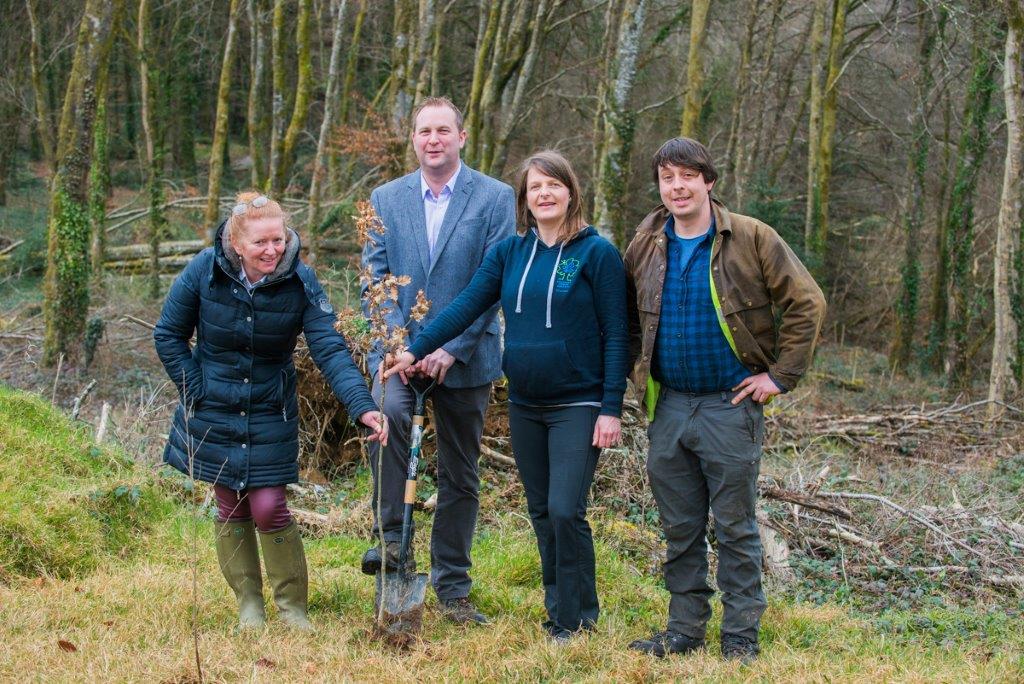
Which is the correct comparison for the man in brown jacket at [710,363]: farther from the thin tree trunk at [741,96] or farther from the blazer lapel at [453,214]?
the thin tree trunk at [741,96]

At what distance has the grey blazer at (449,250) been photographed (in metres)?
4.73

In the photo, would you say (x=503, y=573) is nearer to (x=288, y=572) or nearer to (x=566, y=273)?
(x=288, y=572)

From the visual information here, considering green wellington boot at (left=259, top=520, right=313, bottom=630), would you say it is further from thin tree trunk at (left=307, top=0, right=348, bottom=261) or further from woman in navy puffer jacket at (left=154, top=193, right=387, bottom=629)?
thin tree trunk at (left=307, top=0, right=348, bottom=261)

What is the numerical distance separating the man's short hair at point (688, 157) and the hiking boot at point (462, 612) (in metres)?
2.27

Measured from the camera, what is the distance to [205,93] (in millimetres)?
31562

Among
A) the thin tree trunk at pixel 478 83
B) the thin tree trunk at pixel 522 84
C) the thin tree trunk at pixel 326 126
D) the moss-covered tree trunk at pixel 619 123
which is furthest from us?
the thin tree trunk at pixel 522 84

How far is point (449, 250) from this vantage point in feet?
15.6

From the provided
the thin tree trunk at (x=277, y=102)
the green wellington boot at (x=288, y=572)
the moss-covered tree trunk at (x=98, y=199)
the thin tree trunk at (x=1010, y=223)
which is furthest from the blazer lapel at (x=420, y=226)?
the moss-covered tree trunk at (x=98, y=199)

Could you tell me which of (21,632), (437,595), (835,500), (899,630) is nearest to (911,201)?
(835,500)

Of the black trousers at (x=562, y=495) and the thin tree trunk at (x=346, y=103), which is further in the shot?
the thin tree trunk at (x=346, y=103)

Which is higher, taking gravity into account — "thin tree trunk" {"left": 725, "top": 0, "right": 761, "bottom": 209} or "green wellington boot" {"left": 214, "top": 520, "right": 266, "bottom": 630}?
"thin tree trunk" {"left": 725, "top": 0, "right": 761, "bottom": 209}

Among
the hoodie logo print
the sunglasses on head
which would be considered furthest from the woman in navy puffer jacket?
the hoodie logo print

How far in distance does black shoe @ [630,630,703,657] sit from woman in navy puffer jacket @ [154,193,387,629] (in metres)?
Result: 1.49

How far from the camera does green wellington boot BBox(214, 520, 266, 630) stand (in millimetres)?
4566
